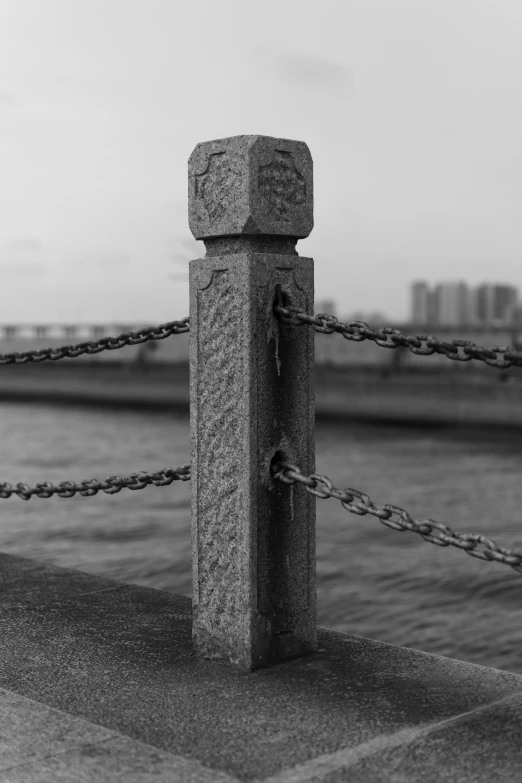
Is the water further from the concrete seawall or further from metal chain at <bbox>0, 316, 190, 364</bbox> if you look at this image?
metal chain at <bbox>0, 316, 190, 364</bbox>

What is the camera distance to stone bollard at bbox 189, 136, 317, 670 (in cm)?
350

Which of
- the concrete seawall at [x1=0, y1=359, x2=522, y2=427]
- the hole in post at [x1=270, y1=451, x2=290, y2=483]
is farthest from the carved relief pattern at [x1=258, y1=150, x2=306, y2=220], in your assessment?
the concrete seawall at [x1=0, y1=359, x2=522, y2=427]

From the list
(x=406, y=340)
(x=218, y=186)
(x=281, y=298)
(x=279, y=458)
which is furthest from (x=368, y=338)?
(x=218, y=186)

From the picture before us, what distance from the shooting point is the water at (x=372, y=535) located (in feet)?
37.0

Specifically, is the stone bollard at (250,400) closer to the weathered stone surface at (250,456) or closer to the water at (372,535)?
the weathered stone surface at (250,456)

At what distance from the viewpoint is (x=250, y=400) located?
348 cm

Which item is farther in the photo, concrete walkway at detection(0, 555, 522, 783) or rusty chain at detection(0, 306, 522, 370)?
rusty chain at detection(0, 306, 522, 370)

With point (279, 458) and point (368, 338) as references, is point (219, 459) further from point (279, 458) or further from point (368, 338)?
point (368, 338)

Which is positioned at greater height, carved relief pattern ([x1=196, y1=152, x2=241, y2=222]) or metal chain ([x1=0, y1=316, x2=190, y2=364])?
carved relief pattern ([x1=196, y1=152, x2=241, y2=222])

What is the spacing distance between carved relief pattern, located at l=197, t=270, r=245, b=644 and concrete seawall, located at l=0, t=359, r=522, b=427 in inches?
1447

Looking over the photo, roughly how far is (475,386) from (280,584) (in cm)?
3871

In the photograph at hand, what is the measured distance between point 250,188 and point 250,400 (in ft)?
2.41

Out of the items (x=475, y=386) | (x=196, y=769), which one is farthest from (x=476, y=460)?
(x=196, y=769)

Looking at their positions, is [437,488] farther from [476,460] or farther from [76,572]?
[76,572]
